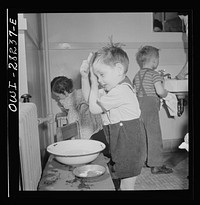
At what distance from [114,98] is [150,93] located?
18 centimetres

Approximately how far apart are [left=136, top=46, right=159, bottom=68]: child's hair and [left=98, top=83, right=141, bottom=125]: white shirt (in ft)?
0.44

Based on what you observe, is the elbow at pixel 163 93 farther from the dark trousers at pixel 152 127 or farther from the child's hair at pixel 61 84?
the child's hair at pixel 61 84

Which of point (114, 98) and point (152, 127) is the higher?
point (114, 98)

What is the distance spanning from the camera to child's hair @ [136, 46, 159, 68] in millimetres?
1243

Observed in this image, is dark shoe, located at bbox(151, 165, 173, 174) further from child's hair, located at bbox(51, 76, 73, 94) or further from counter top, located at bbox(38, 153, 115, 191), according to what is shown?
child's hair, located at bbox(51, 76, 73, 94)

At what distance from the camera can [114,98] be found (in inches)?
48.5

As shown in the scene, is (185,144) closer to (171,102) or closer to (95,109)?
(171,102)

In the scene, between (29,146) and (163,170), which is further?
(163,170)

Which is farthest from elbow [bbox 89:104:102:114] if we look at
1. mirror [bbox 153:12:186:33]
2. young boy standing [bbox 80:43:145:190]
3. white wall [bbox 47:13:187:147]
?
mirror [bbox 153:12:186:33]

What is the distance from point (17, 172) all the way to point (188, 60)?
3.10 feet

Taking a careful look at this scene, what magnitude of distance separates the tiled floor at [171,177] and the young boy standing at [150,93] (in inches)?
1.6

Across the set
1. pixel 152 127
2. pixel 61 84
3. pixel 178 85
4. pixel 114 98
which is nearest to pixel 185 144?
pixel 152 127

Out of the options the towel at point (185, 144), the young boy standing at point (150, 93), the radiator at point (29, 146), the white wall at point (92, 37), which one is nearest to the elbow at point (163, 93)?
the young boy standing at point (150, 93)
